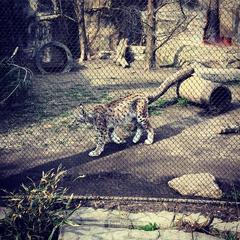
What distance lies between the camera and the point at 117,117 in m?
6.15

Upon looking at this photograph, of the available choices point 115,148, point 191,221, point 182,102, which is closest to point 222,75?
point 182,102

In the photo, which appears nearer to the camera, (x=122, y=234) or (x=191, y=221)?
(x=122, y=234)

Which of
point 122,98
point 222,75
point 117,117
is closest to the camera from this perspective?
point 117,117

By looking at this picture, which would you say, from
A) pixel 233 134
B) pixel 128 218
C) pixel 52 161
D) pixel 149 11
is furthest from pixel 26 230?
pixel 149 11

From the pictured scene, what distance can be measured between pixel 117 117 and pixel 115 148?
0.50 meters

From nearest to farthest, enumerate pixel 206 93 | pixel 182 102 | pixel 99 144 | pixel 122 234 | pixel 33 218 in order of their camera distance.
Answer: pixel 33 218 → pixel 122 234 → pixel 99 144 → pixel 206 93 → pixel 182 102

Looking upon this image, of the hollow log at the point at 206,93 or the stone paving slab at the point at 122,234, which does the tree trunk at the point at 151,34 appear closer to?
the hollow log at the point at 206,93

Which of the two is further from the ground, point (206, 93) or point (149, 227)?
point (206, 93)

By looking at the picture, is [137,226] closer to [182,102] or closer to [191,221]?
[191,221]

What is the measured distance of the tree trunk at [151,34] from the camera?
1078cm

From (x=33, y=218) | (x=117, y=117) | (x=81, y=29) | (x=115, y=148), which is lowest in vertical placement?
(x=115, y=148)

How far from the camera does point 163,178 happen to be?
5.24 meters

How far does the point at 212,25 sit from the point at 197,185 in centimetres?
873

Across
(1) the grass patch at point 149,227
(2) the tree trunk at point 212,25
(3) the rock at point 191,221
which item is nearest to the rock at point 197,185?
(3) the rock at point 191,221
